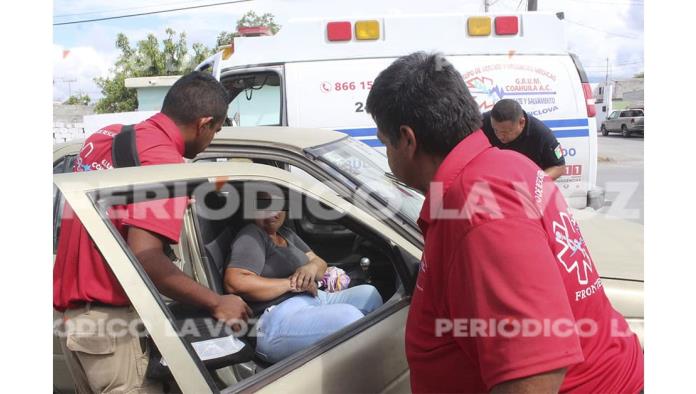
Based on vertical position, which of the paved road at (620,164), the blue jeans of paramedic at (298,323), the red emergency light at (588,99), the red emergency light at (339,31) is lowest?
the paved road at (620,164)

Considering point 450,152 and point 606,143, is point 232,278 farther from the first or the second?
point 606,143

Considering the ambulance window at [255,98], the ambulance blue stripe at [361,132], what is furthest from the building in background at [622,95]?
the ambulance blue stripe at [361,132]

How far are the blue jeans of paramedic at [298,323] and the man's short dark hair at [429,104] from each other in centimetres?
93

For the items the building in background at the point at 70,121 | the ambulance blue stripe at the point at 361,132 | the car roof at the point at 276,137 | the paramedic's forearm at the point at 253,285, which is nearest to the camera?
the paramedic's forearm at the point at 253,285

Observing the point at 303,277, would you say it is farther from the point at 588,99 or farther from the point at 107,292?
the point at 588,99

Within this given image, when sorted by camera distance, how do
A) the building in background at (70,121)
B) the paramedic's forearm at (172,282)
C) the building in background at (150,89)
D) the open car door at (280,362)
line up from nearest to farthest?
1. the open car door at (280,362)
2. the paramedic's forearm at (172,282)
3. the building in background at (70,121)
4. the building in background at (150,89)

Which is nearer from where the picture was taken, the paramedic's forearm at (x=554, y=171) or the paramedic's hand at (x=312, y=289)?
the paramedic's hand at (x=312, y=289)

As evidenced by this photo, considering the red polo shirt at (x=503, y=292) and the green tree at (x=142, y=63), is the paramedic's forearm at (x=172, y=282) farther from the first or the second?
the green tree at (x=142, y=63)

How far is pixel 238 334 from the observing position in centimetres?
217

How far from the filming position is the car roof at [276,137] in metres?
2.80

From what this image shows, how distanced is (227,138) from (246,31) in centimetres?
346

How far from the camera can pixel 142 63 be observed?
3009 centimetres

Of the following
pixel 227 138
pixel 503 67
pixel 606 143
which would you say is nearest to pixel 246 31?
pixel 503 67

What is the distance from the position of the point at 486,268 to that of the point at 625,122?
1337 inches
